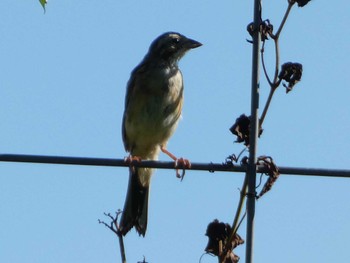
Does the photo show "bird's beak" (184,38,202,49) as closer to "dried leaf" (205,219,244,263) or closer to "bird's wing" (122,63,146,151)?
"bird's wing" (122,63,146,151)

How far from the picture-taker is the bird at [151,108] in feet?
24.3

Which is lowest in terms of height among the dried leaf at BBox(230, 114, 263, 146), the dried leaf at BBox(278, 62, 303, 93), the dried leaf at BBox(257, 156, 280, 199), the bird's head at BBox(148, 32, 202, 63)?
the dried leaf at BBox(257, 156, 280, 199)

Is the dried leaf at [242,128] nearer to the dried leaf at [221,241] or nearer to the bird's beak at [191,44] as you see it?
the dried leaf at [221,241]

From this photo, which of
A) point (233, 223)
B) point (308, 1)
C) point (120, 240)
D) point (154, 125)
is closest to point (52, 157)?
point (120, 240)

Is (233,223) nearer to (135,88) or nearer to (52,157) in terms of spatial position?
(52,157)

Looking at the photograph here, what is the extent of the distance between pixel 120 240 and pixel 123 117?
17.0 ft

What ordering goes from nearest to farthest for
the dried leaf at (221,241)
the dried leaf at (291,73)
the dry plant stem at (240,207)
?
the dried leaf at (221,241), the dry plant stem at (240,207), the dried leaf at (291,73)

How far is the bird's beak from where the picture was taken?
7.70 m

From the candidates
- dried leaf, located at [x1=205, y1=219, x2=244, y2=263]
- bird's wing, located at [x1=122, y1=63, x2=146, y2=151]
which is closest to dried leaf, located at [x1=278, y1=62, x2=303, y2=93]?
dried leaf, located at [x1=205, y1=219, x2=244, y2=263]

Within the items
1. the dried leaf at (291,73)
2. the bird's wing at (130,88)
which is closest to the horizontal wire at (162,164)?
the dried leaf at (291,73)

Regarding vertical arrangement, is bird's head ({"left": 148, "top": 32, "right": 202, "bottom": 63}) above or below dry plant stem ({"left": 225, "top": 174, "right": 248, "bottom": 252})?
above

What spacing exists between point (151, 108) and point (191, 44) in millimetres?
838

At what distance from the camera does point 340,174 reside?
118 inches

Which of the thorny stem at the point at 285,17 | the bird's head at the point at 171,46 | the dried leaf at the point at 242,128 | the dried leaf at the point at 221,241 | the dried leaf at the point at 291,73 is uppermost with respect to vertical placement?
the bird's head at the point at 171,46
